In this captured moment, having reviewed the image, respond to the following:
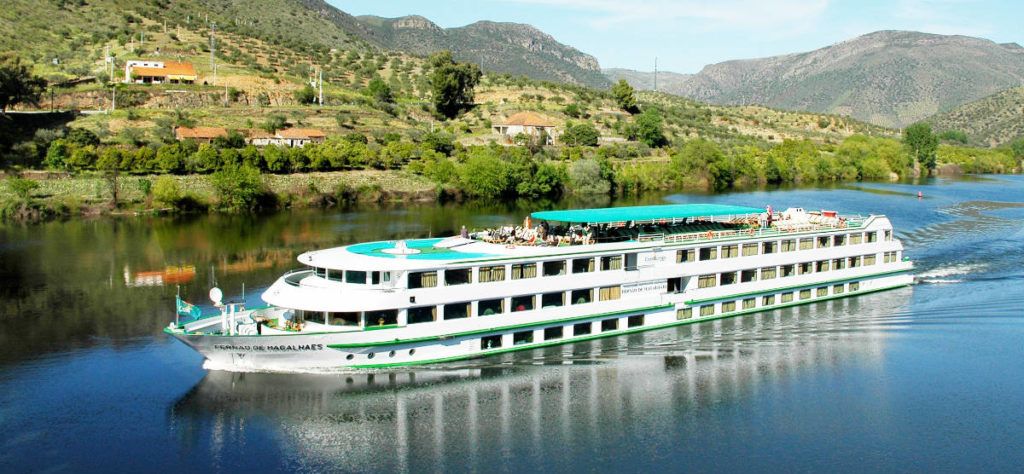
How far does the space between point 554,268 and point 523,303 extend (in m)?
1.46

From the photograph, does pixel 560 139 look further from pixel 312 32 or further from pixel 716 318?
pixel 312 32

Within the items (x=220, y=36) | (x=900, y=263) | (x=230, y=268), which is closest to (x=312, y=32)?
(x=220, y=36)

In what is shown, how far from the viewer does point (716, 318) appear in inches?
1106

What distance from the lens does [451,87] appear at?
312ft

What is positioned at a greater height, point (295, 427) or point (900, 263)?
point (900, 263)

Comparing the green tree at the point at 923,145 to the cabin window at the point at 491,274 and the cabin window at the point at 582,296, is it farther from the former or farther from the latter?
the cabin window at the point at 491,274

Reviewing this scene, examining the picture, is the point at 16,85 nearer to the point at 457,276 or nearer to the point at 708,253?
the point at 457,276

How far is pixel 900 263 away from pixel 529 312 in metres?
18.3

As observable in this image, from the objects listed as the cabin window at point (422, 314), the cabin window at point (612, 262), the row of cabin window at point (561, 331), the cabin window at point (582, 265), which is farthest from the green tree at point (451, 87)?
the cabin window at point (422, 314)

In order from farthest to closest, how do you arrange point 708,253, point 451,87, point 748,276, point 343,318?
point 451,87, point 748,276, point 708,253, point 343,318

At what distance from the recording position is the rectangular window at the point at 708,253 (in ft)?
91.7

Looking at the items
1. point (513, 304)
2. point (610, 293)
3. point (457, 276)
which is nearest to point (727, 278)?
point (610, 293)

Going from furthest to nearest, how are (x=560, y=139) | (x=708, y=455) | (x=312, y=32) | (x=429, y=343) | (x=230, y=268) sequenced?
(x=312, y=32) → (x=560, y=139) → (x=230, y=268) → (x=429, y=343) → (x=708, y=455)

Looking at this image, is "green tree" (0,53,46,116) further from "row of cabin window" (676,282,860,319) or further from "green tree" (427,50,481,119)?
"row of cabin window" (676,282,860,319)
